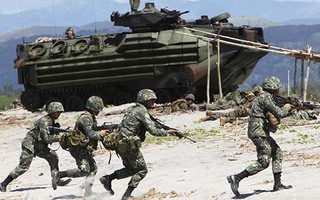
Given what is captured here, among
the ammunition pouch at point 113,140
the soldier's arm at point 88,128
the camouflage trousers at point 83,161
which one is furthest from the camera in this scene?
the camouflage trousers at point 83,161

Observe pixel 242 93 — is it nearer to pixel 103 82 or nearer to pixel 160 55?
pixel 160 55

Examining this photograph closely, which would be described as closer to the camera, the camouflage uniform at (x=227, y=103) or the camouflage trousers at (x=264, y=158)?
the camouflage trousers at (x=264, y=158)

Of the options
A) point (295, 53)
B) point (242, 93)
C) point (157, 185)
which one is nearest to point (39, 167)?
point (157, 185)

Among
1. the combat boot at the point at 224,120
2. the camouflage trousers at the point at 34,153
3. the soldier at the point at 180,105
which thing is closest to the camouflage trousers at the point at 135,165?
the camouflage trousers at the point at 34,153

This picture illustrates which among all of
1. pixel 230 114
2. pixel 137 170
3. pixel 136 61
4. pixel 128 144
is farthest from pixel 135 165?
pixel 136 61

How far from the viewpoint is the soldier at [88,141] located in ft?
45.8

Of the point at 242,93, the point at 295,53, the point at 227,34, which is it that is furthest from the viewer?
the point at 227,34

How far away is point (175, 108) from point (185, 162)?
11159 mm

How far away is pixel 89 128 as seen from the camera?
13.9 meters

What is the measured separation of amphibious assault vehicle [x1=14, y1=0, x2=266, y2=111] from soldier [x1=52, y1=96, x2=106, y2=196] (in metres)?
18.4

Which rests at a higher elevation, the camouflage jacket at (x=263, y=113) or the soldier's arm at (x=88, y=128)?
the camouflage jacket at (x=263, y=113)

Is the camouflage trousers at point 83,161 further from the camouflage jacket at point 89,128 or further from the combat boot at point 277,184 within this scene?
the combat boot at point 277,184

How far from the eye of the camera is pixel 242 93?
2845cm

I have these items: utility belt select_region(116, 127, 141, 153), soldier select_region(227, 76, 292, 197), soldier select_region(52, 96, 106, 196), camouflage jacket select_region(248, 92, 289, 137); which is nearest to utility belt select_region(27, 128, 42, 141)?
soldier select_region(52, 96, 106, 196)
